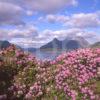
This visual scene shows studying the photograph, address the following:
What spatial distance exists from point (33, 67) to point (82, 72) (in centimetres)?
351

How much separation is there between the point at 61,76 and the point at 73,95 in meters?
2.97

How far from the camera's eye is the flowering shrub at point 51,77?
20719 mm

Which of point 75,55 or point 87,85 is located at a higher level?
point 75,55

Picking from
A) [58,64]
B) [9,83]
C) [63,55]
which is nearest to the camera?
[9,83]

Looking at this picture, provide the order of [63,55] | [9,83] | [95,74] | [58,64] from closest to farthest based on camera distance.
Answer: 1. [9,83]
2. [95,74]
3. [58,64]
4. [63,55]

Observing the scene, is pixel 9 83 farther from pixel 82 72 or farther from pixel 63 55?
pixel 63 55

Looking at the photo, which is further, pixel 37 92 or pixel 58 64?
pixel 58 64

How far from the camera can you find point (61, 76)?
75.0 ft

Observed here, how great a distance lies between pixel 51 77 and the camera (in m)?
22.7

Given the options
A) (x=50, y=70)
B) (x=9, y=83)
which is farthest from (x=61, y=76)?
(x=9, y=83)

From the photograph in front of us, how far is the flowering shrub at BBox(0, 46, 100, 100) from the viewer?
20719 millimetres

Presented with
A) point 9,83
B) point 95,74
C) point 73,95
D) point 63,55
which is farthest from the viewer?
point 63,55

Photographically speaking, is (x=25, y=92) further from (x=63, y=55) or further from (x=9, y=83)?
(x=63, y=55)

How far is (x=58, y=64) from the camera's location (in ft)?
84.2
